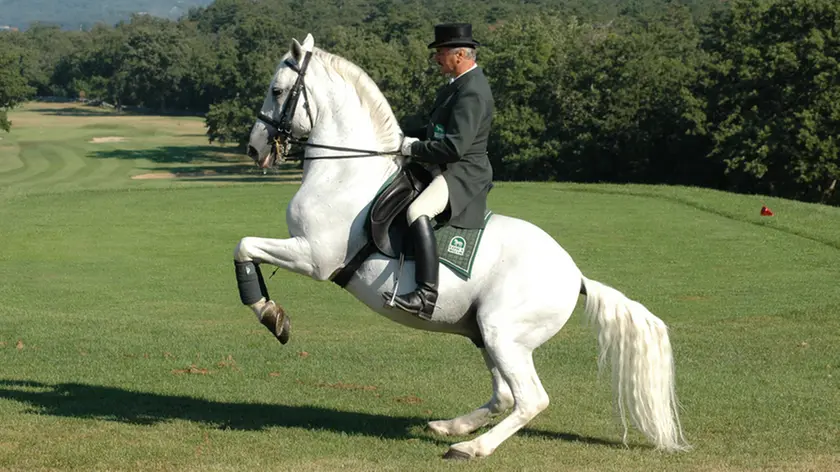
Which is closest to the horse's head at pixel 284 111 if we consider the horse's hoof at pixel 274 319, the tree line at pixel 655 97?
the horse's hoof at pixel 274 319

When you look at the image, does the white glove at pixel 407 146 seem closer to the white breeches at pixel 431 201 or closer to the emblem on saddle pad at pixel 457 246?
the white breeches at pixel 431 201

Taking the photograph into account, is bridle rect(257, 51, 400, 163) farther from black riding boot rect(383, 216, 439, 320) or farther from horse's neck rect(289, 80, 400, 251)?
black riding boot rect(383, 216, 439, 320)

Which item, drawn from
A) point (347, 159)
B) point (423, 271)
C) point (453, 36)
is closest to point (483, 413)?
point (423, 271)

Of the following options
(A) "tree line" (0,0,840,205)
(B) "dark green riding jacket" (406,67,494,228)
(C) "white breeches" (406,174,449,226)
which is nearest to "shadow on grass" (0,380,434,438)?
(C) "white breeches" (406,174,449,226)

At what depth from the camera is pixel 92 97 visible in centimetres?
13450

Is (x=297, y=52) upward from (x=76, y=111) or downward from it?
upward

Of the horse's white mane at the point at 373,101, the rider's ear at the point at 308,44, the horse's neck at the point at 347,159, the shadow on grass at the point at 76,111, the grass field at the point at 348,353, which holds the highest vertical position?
the rider's ear at the point at 308,44

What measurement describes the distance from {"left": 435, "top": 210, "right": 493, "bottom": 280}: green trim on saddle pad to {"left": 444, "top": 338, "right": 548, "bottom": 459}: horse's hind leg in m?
0.62

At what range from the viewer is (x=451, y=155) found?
25.6 feet

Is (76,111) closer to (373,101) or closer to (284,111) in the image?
(284,111)

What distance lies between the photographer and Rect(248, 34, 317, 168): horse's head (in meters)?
8.29

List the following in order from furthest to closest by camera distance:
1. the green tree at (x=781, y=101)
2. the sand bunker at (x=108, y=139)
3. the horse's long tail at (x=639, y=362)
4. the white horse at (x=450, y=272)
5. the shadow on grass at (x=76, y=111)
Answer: the shadow on grass at (x=76, y=111)
the sand bunker at (x=108, y=139)
the green tree at (x=781, y=101)
the horse's long tail at (x=639, y=362)
the white horse at (x=450, y=272)

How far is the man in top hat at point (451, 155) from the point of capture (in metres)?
7.81

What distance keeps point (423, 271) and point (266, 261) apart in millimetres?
1202
